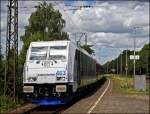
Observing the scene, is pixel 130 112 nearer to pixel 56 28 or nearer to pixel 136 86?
pixel 136 86

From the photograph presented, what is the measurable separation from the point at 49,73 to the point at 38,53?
1677 mm

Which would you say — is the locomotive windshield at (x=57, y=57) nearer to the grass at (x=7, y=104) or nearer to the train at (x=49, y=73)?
the train at (x=49, y=73)

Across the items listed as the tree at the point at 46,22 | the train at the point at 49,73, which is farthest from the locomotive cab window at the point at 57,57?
the tree at the point at 46,22

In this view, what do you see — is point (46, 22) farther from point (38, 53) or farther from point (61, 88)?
point (61, 88)

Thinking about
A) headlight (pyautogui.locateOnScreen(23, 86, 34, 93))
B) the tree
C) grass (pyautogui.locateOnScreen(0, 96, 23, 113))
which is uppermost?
the tree

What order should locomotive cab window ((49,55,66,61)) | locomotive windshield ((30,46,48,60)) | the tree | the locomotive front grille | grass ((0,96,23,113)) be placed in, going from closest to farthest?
1. grass ((0,96,23,113))
2. the locomotive front grille
3. locomotive cab window ((49,55,66,61))
4. locomotive windshield ((30,46,48,60))
5. the tree

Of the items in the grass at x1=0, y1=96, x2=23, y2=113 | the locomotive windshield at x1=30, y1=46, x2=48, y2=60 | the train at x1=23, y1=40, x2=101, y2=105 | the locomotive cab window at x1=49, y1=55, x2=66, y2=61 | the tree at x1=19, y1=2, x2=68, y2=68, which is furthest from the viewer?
the tree at x1=19, y1=2, x2=68, y2=68

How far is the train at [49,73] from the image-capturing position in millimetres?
25141

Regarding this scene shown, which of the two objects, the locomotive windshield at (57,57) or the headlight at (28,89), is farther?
the locomotive windshield at (57,57)

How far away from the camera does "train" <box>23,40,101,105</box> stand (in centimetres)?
2514

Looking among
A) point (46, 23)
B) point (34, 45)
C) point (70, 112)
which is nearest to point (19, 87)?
point (34, 45)

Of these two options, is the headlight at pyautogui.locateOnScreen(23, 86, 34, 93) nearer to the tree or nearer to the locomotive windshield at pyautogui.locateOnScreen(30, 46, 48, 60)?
the locomotive windshield at pyautogui.locateOnScreen(30, 46, 48, 60)

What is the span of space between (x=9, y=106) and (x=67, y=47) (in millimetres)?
4541

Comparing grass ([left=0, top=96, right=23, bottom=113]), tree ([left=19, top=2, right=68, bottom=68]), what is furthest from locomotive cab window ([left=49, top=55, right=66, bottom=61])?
tree ([left=19, top=2, right=68, bottom=68])
